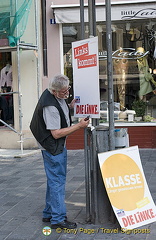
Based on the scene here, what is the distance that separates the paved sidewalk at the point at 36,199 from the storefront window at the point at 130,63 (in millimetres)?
1270

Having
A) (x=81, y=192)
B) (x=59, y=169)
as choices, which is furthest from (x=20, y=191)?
(x=59, y=169)

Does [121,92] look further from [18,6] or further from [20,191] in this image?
[20,191]

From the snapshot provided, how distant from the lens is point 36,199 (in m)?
6.35

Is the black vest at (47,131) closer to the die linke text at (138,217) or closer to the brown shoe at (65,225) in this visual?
the brown shoe at (65,225)

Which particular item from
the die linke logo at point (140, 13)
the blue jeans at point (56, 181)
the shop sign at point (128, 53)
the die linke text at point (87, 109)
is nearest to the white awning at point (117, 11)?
the die linke logo at point (140, 13)

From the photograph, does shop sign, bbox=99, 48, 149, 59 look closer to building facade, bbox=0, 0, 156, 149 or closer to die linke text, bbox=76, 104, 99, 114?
building facade, bbox=0, 0, 156, 149

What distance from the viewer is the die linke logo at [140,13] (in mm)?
10023

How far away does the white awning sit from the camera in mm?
10008

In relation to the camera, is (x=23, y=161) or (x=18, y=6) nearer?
(x=23, y=161)

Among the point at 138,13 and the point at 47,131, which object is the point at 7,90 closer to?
the point at 138,13

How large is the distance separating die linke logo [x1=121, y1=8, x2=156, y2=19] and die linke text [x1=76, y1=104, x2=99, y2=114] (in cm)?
558

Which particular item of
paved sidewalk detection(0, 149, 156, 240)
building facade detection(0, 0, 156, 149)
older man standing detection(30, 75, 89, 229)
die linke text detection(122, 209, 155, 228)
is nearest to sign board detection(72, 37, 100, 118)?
older man standing detection(30, 75, 89, 229)

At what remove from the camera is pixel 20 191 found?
6.83m

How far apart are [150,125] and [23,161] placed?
9.92 feet
